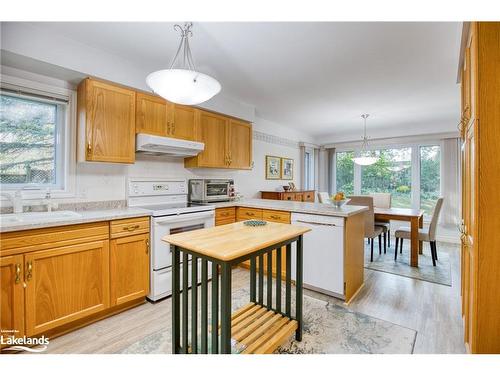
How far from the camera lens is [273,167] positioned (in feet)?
16.6

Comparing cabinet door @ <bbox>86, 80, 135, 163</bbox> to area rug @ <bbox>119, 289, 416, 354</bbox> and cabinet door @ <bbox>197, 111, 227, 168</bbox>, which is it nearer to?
cabinet door @ <bbox>197, 111, 227, 168</bbox>

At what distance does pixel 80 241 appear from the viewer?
1921 millimetres

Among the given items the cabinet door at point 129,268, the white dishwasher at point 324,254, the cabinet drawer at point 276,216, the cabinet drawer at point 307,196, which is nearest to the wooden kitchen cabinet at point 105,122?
the cabinet door at point 129,268

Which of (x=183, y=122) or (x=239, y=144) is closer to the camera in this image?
(x=183, y=122)

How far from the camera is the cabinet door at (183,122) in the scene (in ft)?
9.48

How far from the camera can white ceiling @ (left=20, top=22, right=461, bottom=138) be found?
1.97 m

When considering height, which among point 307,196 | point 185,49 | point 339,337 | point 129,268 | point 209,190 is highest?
point 185,49

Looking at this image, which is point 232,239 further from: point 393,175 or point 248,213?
point 393,175

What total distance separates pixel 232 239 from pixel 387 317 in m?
1.67

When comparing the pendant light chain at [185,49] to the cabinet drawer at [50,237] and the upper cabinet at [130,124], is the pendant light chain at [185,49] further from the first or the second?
the cabinet drawer at [50,237]

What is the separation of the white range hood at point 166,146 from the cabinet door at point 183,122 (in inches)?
5.0

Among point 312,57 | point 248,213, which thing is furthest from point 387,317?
point 312,57

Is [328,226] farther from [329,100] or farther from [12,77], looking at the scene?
[12,77]

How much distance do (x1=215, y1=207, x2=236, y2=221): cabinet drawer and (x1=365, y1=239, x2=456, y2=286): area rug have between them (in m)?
1.97
